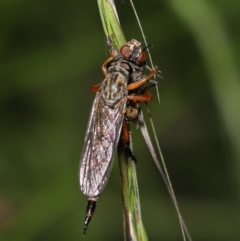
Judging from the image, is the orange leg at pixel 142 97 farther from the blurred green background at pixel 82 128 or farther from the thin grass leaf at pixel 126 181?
the blurred green background at pixel 82 128

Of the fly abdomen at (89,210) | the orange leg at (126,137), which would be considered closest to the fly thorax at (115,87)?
the orange leg at (126,137)

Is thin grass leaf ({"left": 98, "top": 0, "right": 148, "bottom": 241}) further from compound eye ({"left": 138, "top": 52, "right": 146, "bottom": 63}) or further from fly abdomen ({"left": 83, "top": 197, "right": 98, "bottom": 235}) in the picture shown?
compound eye ({"left": 138, "top": 52, "right": 146, "bottom": 63})

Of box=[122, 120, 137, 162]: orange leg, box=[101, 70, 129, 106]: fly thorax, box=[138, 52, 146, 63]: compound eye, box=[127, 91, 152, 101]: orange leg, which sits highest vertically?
box=[138, 52, 146, 63]: compound eye

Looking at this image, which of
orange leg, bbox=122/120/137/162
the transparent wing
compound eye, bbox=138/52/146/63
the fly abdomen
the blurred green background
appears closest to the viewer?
orange leg, bbox=122/120/137/162

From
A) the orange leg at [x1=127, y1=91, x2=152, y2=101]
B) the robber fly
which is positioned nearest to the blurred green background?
the robber fly

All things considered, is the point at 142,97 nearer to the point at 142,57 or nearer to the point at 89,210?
the point at 142,57

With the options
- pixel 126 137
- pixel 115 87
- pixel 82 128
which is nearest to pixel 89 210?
pixel 126 137

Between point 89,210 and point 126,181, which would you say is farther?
point 89,210
